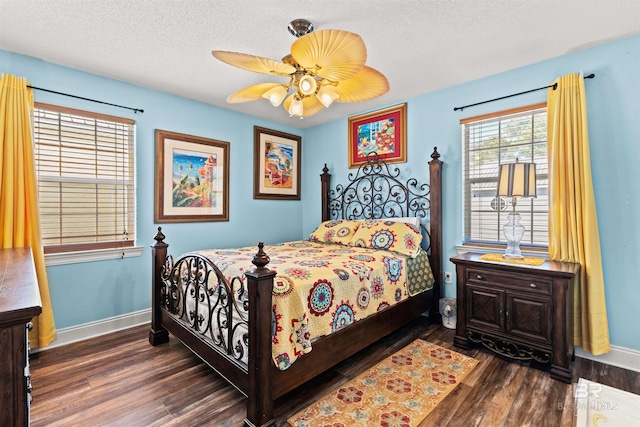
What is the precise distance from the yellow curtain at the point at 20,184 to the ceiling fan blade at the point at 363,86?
2.43 m

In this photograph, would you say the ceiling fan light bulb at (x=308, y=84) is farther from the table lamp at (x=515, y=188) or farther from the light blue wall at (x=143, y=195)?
the light blue wall at (x=143, y=195)

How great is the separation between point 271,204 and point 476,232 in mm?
2569

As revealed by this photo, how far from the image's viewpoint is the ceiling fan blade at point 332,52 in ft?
4.89

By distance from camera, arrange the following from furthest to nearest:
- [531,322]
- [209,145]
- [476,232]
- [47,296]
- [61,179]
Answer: [209,145]
[476,232]
[61,179]
[47,296]
[531,322]

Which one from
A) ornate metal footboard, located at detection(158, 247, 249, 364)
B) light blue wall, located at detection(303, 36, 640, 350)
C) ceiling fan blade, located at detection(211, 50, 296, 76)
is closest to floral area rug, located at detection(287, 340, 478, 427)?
ornate metal footboard, located at detection(158, 247, 249, 364)

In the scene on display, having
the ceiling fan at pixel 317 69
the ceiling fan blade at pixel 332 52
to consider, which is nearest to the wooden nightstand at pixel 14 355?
the ceiling fan at pixel 317 69

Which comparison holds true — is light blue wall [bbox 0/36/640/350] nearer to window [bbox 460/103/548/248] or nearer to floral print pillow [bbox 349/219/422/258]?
window [bbox 460/103/548/248]

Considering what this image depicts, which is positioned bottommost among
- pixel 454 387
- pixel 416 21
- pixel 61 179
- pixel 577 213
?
pixel 454 387

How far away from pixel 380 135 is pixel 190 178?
2.28 m

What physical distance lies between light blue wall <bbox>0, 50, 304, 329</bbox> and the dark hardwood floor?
1.53 ft

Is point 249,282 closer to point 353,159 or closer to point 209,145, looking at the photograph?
point 209,145

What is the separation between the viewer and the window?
8.53ft

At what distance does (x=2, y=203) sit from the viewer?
7.37ft

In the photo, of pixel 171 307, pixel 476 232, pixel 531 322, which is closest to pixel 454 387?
pixel 531 322
